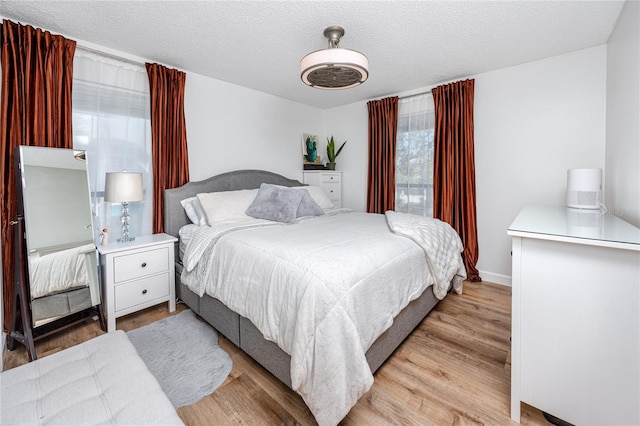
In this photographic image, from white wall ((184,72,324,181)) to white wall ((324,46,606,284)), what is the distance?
192 cm

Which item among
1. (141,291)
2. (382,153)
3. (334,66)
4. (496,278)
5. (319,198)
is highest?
(334,66)

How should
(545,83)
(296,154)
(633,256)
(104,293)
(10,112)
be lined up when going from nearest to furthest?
1. (633,256)
2. (10,112)
3. (104,293)
4. (545,83)
5. (296,154)

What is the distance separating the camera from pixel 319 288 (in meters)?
1.33

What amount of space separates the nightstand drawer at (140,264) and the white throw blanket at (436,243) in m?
1.99

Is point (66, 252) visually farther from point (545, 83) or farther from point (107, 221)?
point (545, 83)

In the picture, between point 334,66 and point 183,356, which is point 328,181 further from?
point 183,356

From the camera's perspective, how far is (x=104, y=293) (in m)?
2.28

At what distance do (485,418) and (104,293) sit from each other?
9.02 feet

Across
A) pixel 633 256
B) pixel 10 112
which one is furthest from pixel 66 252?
pixel 633 256

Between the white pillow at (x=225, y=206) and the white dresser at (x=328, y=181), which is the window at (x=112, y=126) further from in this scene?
the white dresser at (x=328, y=181)

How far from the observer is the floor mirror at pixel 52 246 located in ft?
6.26

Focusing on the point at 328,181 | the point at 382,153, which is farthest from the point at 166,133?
the point at 382,153

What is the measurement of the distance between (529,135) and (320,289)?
9.77ft

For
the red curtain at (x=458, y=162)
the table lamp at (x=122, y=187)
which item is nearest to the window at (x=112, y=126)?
the table lamp at (x=122, y=187)
